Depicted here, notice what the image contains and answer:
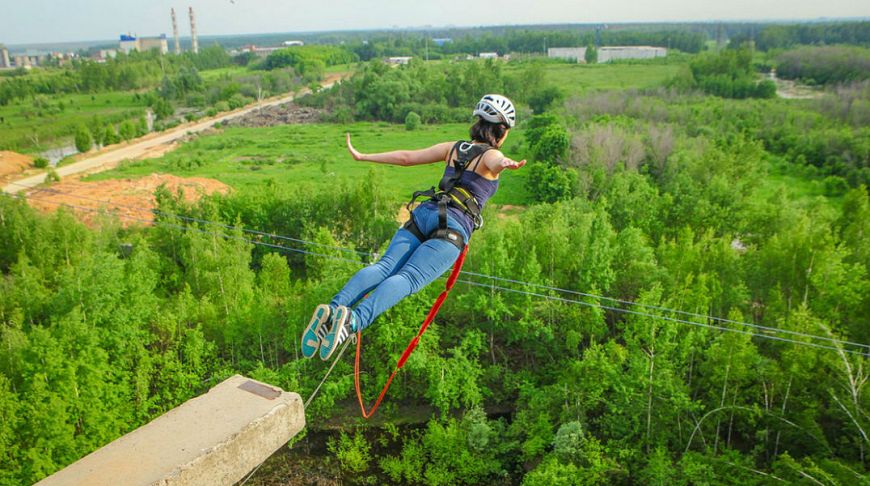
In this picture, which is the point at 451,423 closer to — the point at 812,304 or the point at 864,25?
the point at 812,304

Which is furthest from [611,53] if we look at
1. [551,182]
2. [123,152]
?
[551,182]

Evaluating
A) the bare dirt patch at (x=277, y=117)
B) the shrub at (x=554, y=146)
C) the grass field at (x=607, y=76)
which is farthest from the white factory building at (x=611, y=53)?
the shrub at (x=554, y=146)

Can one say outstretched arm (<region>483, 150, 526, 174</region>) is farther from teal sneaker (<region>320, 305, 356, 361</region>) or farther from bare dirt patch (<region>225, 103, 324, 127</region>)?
bare dirt patch (<region>225, 103, 324, 127</region>)

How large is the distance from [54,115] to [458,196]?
81.5m

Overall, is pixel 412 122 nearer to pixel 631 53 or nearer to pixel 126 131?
pixel 126 131

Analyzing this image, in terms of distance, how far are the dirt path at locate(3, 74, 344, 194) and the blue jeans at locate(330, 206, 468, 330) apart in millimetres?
38590

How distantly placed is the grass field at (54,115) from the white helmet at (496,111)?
196ft

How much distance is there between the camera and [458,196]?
6.32 m

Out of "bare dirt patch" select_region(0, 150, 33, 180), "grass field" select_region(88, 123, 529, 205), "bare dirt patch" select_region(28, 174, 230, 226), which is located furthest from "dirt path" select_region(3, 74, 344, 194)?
"grass field" select_region(88, 123, 529, 205)

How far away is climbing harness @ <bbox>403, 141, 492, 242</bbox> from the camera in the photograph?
6.15 metres

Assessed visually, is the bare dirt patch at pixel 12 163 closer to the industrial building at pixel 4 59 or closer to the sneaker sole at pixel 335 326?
the sneaker sole at pixel 335 326

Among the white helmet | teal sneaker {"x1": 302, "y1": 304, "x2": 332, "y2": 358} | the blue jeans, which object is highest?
the white helmet

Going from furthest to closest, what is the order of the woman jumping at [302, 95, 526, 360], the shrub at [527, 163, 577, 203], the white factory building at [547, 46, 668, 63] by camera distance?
the white factory building at [547, 46, 668, 63], the shrub at [527, 163, 577, 203], the woman jumping at [302, 95, 526, 360]

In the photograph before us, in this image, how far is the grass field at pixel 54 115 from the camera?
5912cm
